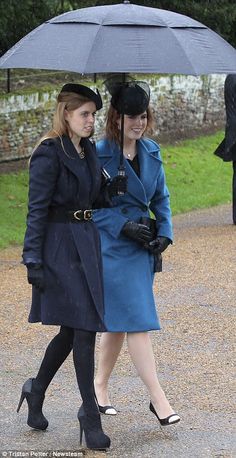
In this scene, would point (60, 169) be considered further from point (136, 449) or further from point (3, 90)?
point (3, 90)

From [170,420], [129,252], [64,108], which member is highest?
[64,108]

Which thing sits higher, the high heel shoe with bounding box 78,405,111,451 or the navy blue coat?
the navy blue coat

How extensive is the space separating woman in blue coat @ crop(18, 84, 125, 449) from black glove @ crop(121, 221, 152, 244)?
25 cm

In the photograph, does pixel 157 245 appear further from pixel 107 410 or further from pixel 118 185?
pixel 107 410

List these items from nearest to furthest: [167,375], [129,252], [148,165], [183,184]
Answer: [129,252]
[148,165]
[167,375]
[183,184]

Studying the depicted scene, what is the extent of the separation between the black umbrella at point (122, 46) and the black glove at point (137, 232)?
808 mm

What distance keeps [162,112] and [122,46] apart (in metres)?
A: 15.1

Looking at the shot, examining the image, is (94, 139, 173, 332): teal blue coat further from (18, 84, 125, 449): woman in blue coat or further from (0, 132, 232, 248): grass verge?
(0, 132, 232, 248): grass verge

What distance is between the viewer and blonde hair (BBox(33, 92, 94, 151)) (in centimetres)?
592

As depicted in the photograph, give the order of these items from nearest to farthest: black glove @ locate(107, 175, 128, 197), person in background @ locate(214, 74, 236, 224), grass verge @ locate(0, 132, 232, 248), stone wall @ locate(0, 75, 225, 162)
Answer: black glove @ locate(107, 175, 128, 197), person in background @ locate(214, 74, 236, 224), grass verge @ locate(0, 132, 232, 248), stone wall @ locate(0, 75, 225, 162)

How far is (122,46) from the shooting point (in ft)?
19.6

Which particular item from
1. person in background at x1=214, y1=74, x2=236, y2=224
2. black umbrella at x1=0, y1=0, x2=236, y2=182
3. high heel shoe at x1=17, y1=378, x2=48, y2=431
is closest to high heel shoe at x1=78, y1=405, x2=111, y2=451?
high heel shoe at x1=17, y1=378, x2=48, y2=431

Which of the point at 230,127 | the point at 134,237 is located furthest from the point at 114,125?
the point at 230,127

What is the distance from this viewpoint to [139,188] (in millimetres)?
6277
